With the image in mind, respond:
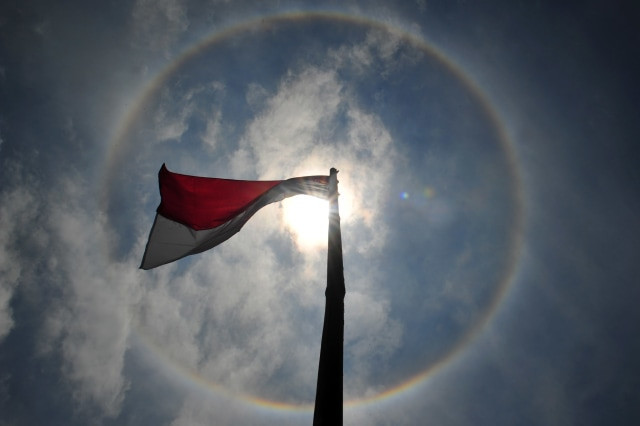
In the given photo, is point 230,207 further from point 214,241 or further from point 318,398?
point 318,398

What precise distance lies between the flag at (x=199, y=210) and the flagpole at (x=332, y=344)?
304 cm

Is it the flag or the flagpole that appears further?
the flag

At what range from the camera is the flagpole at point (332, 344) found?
380cm

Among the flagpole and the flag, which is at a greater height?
the flag

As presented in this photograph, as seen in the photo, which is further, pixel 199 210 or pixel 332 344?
pixel 199 210

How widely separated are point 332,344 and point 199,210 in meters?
5.21

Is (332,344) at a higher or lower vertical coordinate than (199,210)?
lower

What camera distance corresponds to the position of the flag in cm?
806

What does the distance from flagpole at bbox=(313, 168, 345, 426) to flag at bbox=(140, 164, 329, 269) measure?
3038mm

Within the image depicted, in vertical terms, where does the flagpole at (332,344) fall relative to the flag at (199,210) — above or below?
below

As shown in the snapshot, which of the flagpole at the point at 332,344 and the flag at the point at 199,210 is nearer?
the flagpole at the point at 332,344

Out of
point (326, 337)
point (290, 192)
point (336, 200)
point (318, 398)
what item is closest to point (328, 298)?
point (326, 337)

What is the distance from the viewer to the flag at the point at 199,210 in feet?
26.5

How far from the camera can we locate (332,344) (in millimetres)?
4168
